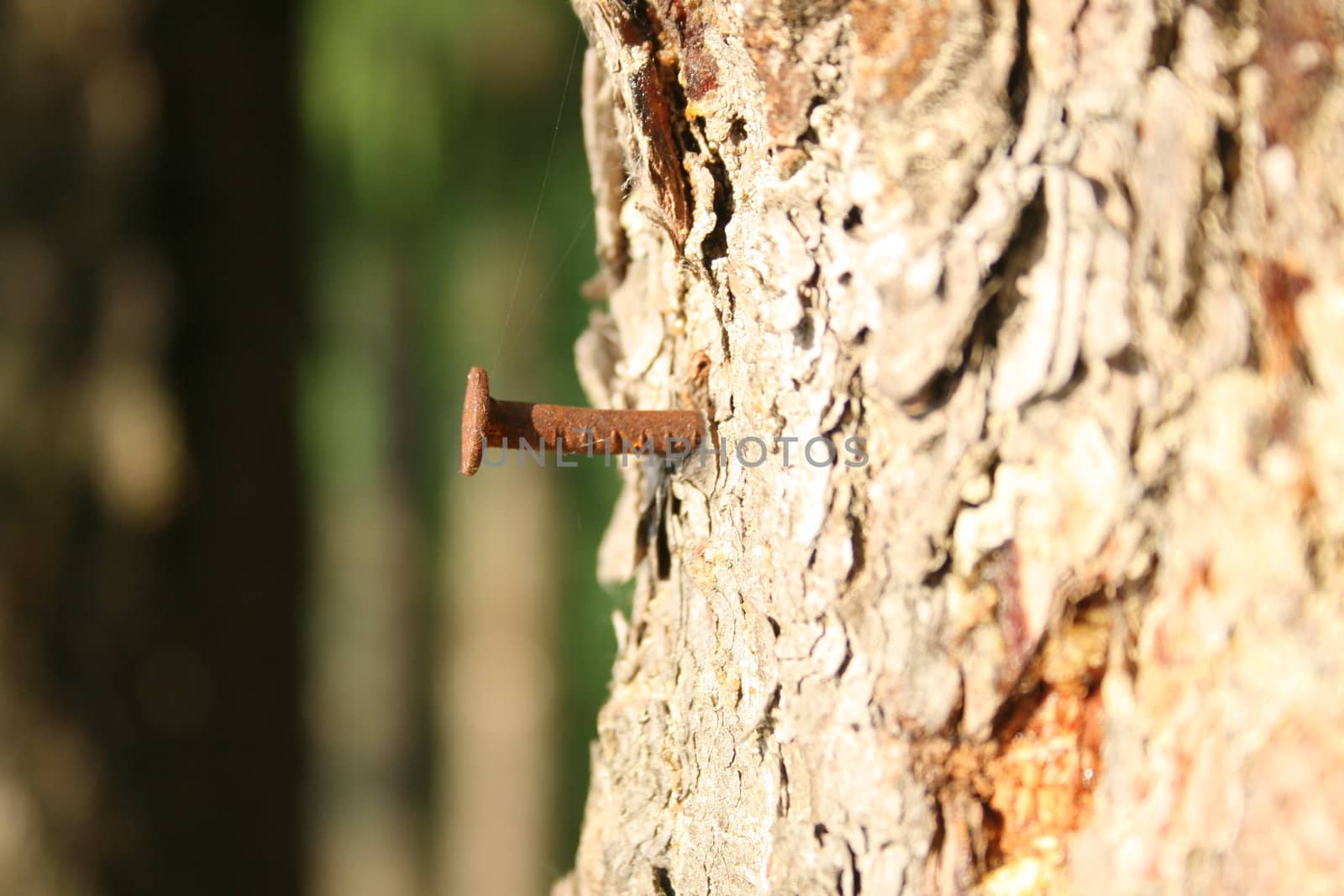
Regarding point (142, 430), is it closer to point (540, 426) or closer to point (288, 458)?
point (288, 458)

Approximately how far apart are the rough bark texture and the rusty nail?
0.08m

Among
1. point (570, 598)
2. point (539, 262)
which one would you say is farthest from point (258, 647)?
point (539, 262)

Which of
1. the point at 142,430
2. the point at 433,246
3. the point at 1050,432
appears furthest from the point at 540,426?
the point at 433,246

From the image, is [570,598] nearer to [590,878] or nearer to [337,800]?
[337,800]

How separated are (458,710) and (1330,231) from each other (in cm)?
178

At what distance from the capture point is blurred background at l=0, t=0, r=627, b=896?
1155 mm

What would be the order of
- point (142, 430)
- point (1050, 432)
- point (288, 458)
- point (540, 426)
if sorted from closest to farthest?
point (1050, 432), point (540, 426), point (142, 430), point (288, 458)

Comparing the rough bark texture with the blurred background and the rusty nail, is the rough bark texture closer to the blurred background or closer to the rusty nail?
the rusty nail

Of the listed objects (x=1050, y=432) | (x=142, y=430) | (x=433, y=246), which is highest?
(x=433, y=246)

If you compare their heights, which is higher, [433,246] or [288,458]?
[433,246]

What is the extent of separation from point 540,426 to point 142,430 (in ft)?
3.24

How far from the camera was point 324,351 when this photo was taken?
1.62 meters

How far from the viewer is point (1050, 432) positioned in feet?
1.14

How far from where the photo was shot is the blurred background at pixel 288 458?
1.16 m
